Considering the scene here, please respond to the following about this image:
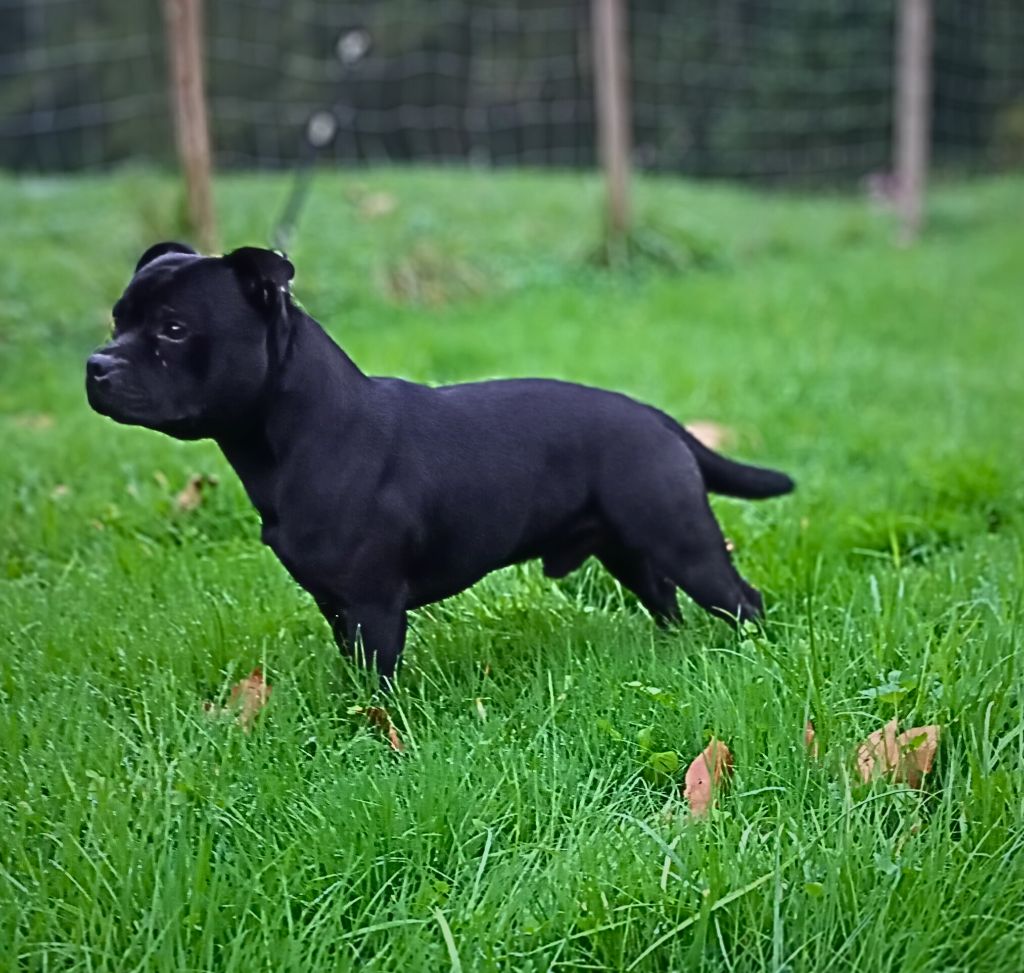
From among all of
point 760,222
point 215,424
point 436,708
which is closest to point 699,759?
point 436,708

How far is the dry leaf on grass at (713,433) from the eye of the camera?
4.68 meters

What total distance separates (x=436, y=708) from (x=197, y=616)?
1.97ft

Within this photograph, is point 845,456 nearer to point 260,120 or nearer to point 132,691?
point 132,691

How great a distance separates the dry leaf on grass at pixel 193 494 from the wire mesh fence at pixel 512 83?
37.4ft

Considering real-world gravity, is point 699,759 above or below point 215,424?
below

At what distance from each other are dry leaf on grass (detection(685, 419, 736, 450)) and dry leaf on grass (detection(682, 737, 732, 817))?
252cm

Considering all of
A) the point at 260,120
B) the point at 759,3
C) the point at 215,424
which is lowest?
the point at 215,424

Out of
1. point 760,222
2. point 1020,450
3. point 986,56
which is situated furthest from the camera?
point 986,56

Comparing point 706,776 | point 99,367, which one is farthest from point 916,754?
point 99,367

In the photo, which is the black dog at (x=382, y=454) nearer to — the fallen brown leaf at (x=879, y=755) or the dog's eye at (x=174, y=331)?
the dog's eye at (x=174, y=331)

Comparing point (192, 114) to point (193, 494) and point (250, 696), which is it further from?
point (250, 696)

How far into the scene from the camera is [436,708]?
8.03 feet

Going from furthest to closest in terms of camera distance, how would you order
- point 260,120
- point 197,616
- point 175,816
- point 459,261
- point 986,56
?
point 986,56 < point 260,120 < point 459,261 < point 197,616 < point 175,816

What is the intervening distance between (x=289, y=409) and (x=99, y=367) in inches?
13.1
